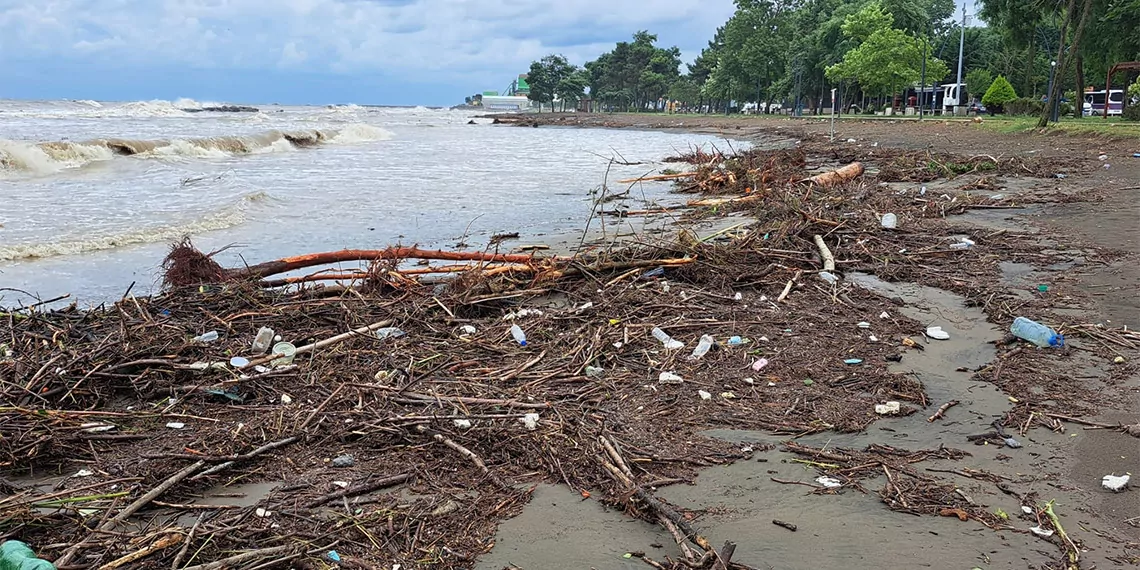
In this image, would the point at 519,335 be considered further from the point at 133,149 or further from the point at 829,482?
the point at 133,149

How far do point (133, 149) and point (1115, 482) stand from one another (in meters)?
27.2

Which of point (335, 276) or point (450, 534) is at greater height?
point (335, 276)

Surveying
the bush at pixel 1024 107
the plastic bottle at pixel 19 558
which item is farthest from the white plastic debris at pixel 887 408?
the bush at pixel 1024 107

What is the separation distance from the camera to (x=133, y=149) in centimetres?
2406

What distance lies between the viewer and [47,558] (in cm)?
237

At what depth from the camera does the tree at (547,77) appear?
379 ft

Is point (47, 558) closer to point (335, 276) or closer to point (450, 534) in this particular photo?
point (450, 534)

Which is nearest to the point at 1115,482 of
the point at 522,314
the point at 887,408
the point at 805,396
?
the point at 887,408

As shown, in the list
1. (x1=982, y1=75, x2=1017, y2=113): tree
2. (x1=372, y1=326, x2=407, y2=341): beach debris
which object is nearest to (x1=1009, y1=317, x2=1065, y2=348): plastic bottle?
(x1=372, y1=326, x2=407, y2=341): beach debris

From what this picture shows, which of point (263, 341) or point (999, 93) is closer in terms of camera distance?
point (263, 341)

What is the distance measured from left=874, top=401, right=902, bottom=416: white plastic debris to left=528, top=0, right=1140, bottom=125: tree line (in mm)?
23988

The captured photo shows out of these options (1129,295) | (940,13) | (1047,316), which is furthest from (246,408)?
(940,13)

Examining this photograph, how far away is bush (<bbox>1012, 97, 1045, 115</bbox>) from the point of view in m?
34.0

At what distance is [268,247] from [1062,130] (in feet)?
70.8
